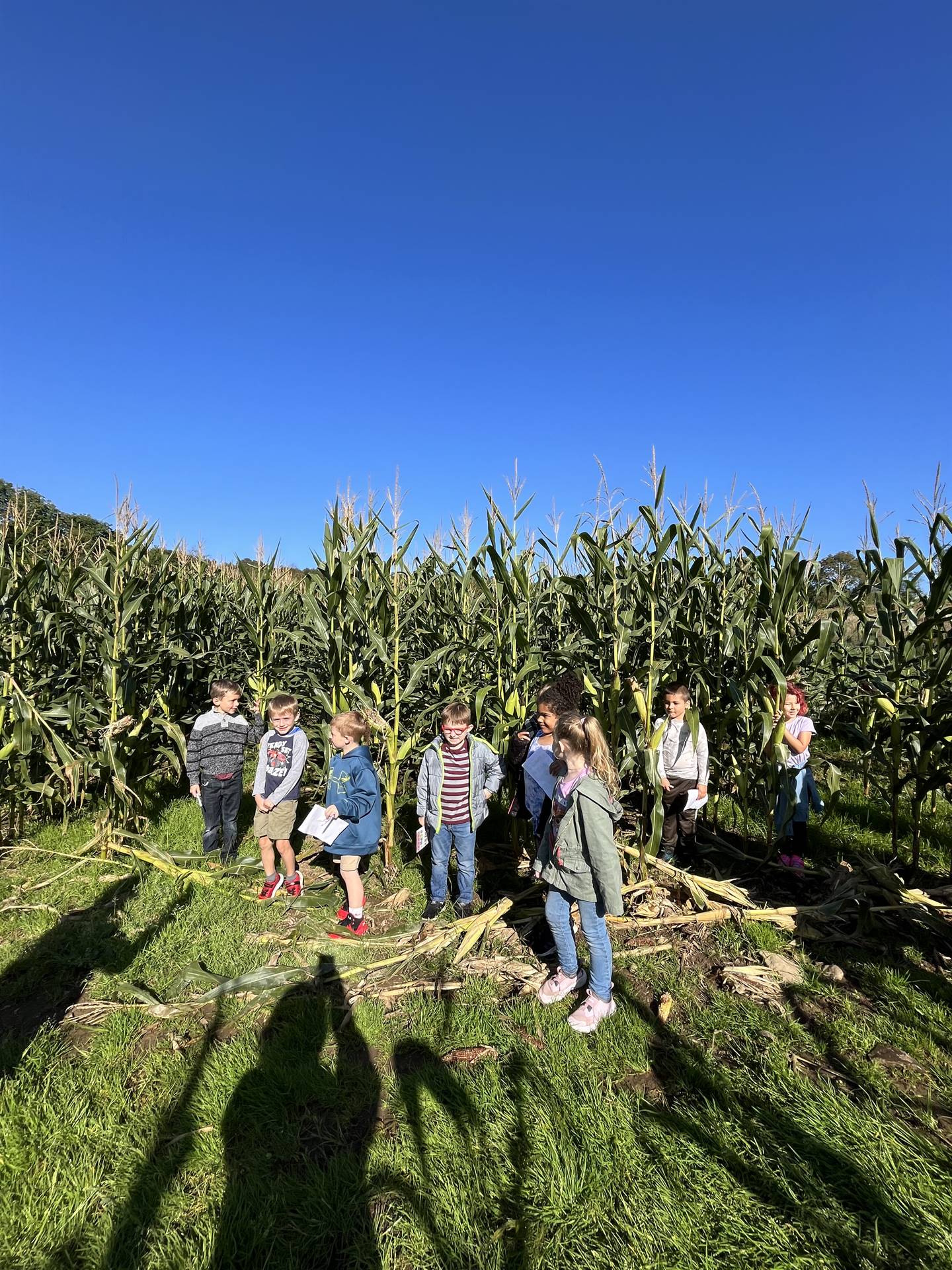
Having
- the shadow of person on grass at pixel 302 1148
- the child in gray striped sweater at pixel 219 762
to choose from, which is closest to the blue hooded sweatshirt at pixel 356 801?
the shadow of person on grass at pixel 302 1148

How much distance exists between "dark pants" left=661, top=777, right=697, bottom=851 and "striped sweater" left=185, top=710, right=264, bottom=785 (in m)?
3.80

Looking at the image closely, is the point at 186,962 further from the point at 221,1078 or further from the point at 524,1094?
the point at 524,1094

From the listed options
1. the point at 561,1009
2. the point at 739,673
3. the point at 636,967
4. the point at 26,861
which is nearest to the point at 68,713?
the point at 26,861

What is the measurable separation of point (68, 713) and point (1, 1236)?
386cm

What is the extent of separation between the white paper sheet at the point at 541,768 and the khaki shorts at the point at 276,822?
1976 mm

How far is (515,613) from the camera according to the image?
5.78m

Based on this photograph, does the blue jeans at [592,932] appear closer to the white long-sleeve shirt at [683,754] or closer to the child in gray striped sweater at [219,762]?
the white long-sleeve shirt at [683,754]

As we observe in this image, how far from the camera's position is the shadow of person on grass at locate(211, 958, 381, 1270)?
2.15 meters

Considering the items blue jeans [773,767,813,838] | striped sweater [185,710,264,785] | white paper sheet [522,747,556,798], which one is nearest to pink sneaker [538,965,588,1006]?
white paper sheet [522,747,556,798]

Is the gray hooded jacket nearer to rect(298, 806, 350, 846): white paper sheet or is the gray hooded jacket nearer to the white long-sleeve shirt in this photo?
rect(298, 806, 350, 846): white paper sheet

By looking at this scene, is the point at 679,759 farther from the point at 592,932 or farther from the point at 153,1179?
the point at 153,1179

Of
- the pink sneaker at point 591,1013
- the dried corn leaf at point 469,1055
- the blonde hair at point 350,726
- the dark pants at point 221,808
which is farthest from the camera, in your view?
the dark pants at point 221,808

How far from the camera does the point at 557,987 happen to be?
358 centimetres

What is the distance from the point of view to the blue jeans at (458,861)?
4.72 m
